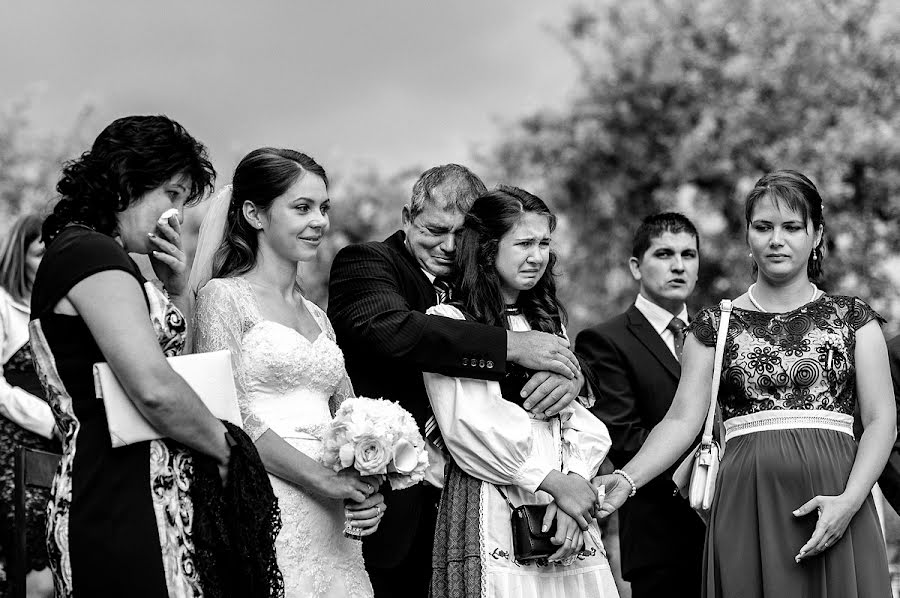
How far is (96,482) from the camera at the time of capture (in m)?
3.33

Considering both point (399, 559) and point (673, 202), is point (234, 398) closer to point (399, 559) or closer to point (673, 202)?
point (399, 559)

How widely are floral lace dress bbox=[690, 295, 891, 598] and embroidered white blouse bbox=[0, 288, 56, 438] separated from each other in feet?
10.4

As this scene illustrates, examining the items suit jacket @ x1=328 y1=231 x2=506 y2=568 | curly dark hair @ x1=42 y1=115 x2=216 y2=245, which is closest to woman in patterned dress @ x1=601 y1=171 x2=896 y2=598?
suit jacket @ x1=328 y1=231 x2=506 y2=568

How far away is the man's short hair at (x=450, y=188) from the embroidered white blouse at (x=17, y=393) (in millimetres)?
2080

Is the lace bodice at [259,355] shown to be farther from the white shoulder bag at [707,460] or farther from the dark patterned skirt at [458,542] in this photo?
the white shoulder bag at [707,460]

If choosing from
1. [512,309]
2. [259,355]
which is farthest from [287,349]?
[512,309]

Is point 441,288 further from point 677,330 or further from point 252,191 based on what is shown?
point 677,330

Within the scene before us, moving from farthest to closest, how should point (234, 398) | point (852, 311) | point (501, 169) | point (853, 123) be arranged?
point (501, 169) → point (853, 123) → point (852, 311) → point (234, 398)

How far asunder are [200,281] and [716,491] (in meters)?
2.14

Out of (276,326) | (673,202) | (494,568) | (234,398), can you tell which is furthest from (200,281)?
(673,202)

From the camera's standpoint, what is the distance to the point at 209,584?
338cm

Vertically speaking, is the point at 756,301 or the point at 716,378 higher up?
the point at 756,301

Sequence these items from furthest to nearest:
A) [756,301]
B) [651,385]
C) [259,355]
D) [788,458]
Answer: [651,385] < [756,301] < [788,458] < [259,355]

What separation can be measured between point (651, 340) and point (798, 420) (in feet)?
5.29
